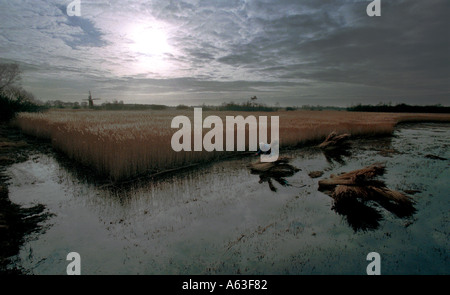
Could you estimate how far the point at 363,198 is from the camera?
5.55 meters

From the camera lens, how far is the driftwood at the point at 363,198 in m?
4.67

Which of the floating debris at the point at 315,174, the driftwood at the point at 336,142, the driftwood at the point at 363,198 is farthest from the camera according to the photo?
the driftwood at the point at 336,142

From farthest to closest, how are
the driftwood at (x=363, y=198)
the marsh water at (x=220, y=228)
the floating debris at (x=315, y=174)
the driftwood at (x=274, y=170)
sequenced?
the floating debris at (x=315, y=174)
the driftwood at (x=274, y=170)
the driftwood at (x=363, y=198)
the marsh water at (x=220, y=228)

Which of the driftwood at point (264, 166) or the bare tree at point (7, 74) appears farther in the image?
the bare tree at point (7, 74)

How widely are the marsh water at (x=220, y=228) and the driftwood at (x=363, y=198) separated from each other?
10cm

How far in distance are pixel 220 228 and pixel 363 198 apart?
418 centimetres

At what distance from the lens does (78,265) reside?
2.99 metres

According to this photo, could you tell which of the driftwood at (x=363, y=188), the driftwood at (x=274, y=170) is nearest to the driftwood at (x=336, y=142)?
the driftwood at (x=274, y=170)

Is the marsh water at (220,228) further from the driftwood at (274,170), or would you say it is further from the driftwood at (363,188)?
the driftwood at (363,188)

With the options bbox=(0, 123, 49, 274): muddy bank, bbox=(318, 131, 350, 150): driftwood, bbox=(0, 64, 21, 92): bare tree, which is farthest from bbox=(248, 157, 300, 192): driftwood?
bbox=(0, 64, 21, 92): bare tree

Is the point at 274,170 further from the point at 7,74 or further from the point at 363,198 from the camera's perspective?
the point at 7,74
